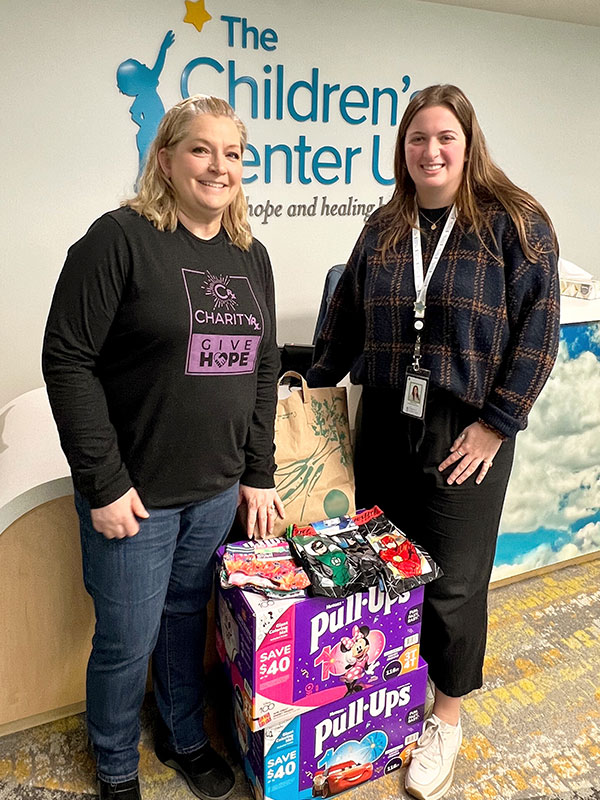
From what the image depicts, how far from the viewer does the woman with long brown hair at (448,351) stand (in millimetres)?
1414

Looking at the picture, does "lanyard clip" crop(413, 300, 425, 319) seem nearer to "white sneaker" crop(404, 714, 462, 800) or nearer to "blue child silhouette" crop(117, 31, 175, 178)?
"white sneaker" crop(404, 714, 462, 800)

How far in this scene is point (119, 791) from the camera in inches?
59.3

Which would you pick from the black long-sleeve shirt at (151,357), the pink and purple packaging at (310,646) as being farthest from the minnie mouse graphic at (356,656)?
the black long-sleeve shirt at (151,357)

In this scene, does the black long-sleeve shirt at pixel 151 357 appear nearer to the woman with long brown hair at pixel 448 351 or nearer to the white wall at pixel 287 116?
the woman with long brown hair at pixel 448 351

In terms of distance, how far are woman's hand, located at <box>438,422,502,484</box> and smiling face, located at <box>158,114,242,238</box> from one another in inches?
28.2

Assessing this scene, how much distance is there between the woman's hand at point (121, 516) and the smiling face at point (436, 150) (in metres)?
0.88

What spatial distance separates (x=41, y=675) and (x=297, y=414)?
3.03 feet

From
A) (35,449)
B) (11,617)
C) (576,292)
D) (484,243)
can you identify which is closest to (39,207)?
(35,449)

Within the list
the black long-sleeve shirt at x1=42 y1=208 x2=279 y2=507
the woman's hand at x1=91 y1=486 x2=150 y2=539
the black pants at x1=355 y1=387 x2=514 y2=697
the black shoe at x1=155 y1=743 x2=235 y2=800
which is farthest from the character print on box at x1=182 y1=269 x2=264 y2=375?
the black shoe at x1=155 y1=743 x2=235 y2=800

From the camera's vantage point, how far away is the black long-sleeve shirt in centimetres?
117

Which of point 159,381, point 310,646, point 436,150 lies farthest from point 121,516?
point 436,150

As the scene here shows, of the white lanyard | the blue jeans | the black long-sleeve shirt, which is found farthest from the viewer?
the white lanyard

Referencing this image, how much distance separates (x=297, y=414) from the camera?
1.63 meters

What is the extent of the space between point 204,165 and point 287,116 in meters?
1.77
